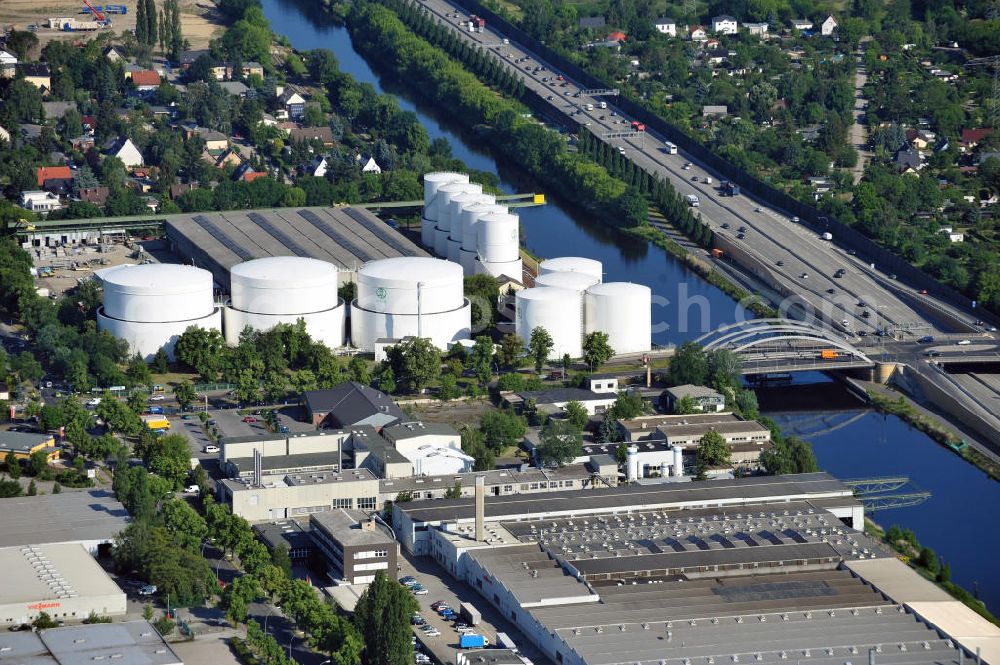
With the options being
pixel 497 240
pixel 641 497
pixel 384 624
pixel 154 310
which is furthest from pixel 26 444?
pixel 497 240

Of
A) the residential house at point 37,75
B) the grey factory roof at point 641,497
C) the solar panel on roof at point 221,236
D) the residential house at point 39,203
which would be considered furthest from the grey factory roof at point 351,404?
the residential house at point 37,75

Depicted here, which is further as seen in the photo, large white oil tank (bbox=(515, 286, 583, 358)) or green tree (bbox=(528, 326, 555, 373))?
large white oil tank (bbox=(515, 286, 583, 358))

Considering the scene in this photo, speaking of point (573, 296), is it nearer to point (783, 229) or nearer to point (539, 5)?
point (783, 229)

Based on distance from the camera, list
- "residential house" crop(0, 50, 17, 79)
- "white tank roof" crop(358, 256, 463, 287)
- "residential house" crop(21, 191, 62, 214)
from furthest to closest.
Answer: "residential house" crop(0, 50, 17, 79) < "residential house" crop(21, 191, 62, 214) < "white tank roof" crop(358, 256, 463, 287)

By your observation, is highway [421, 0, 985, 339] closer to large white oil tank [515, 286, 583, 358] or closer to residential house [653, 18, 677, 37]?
large white oil tank [515, 286, 583, 358]

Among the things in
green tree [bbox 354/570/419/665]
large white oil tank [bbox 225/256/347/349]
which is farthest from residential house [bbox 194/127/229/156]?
green tree [bbox 354/570/419/665]

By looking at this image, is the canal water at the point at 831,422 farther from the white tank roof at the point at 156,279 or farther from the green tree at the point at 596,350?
the white tank roof at the point at 156,279

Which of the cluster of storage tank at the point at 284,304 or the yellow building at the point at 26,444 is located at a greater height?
the cluster of storage tank at the point at 284,304

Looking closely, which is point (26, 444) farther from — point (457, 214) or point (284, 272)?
point (457, 214)

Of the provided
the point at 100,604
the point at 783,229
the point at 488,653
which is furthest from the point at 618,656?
the point at 783,229
